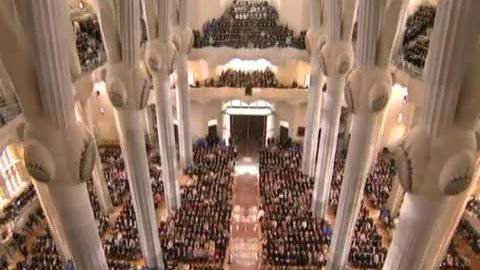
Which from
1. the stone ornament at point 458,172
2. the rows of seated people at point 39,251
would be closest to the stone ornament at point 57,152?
the stone ornament at point 458,172

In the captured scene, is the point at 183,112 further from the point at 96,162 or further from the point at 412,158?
the point at 412,158

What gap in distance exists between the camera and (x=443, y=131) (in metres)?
6.68

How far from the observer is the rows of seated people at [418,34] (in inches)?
740

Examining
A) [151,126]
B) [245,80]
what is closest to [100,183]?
[151,126]

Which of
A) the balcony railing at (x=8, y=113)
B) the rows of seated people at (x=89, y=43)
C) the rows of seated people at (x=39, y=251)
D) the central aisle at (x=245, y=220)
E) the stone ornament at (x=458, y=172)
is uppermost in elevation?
the stone ornament at (x=458, y=172)

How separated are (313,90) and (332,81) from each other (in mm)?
4204

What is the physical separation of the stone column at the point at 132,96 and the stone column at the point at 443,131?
25.5ft

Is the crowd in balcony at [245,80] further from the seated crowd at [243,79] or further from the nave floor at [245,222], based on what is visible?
the nave floor at [245,222]

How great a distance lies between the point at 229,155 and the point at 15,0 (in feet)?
57.9

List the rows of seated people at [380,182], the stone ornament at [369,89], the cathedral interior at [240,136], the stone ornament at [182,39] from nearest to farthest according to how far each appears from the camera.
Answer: the cathedral interior at [240,136]
the stone ornament at [369,89]
the stone ornament at [182,39]
the rows of seated people at [380,182]

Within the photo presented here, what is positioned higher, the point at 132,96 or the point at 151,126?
the point at 132,96

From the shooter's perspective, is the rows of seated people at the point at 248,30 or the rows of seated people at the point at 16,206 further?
the rows of seated people at the point at 248,30

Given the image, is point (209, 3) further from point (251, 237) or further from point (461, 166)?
point (461, 166)

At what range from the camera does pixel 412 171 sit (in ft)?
23.0
